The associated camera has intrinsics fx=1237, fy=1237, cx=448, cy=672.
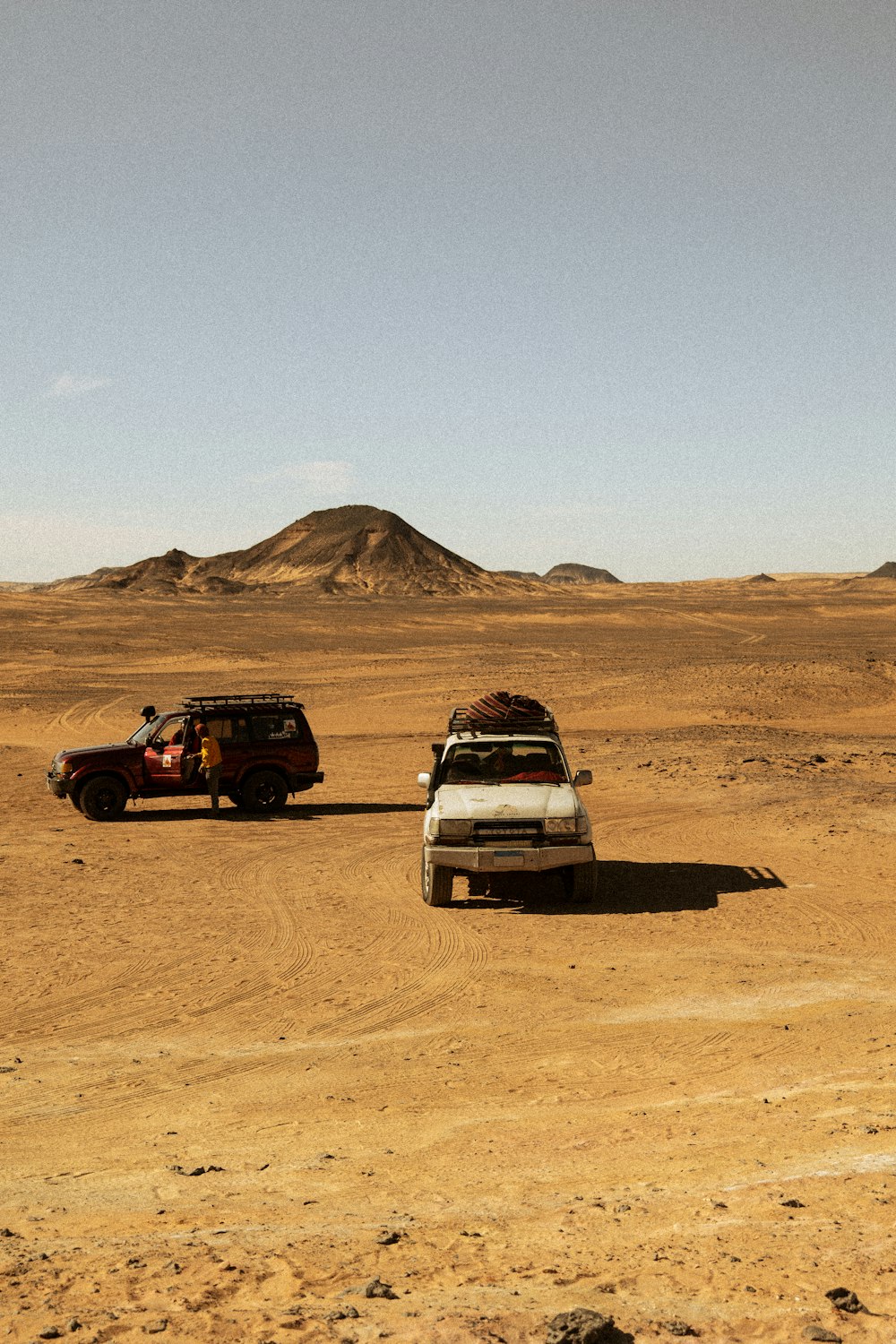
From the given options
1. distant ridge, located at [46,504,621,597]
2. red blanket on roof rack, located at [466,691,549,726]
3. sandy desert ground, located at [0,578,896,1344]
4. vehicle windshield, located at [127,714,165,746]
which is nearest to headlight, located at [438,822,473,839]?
sandy desert ground, located at [0,578,896,1344]

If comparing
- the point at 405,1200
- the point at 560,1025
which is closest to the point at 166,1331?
the point at 405,1200

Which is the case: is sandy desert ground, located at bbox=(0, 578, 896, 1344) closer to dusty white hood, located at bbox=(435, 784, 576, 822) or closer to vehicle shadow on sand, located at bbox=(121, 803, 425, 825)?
vehicle shadow on sand, located at bbox=(121, 803, 425, 825)

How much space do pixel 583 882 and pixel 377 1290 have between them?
28.8 ft

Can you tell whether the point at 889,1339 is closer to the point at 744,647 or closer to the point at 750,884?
the point at 750,884

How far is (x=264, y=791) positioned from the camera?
20.7 meters

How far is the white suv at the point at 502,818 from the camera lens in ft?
43.0

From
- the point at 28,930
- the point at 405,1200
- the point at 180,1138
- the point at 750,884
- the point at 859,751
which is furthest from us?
the point at 859,751

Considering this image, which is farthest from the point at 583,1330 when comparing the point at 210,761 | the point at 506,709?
the point at 210,761

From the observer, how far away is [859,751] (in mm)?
26406

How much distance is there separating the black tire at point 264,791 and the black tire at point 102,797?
198 cm

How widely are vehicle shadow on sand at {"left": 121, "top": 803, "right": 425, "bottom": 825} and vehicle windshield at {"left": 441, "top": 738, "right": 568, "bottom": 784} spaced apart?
5.63 meters

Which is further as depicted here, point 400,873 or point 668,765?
point 668,765

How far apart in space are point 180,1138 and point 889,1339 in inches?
165

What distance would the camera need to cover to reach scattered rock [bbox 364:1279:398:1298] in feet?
16.4
